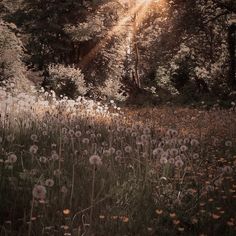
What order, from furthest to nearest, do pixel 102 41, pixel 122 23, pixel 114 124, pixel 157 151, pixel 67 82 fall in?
pixel 122 23 → pixel 102 41 → pixel 67 82 → pixel 114 124 → pixel 157 151

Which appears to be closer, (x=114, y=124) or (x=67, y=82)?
(x=114, y=124)

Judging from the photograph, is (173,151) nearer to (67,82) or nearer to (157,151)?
(157,151)

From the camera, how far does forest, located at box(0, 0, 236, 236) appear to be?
4082mm

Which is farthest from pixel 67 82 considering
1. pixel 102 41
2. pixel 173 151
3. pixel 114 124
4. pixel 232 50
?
pixel 173 151

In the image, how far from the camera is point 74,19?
2462cm

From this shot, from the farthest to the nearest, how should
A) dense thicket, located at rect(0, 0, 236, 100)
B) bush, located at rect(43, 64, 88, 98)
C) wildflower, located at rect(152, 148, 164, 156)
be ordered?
dense thicket, located at rect(0, 0, 236, 100), bush, located at rect(43, 64, 88, 98), wildflower, located at rect(152, 148, 164, 156)

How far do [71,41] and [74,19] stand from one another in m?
1.16

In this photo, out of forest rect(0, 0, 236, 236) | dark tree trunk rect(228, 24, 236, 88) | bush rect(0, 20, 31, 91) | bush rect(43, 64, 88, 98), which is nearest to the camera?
forest rect(0, 0, 236, 236)

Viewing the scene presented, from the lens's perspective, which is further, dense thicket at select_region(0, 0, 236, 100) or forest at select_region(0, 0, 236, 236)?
dense thicket at select_region(0, 0, 236, 100)

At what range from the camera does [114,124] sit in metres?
9.03

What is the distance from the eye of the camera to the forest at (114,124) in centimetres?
408

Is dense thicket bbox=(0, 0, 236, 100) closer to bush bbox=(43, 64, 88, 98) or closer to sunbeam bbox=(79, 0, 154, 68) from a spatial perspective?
sunbeam bbox=(79, 0, 154, 68)

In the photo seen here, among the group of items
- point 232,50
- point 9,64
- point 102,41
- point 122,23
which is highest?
point 122,23

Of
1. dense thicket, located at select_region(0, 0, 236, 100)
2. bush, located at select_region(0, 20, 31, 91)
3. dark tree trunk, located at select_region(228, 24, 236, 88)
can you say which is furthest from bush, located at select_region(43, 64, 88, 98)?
dark tree trunk, located at select_region(228, 24, 236, 88)
